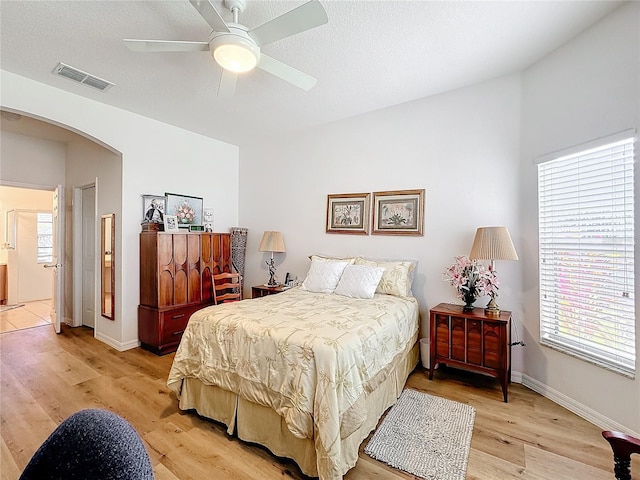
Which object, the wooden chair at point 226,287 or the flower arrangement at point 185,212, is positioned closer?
the wooden chair at point 226,287

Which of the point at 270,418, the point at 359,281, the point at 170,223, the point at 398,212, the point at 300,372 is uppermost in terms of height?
the point at 398,212

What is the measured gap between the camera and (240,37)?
193 centimetres

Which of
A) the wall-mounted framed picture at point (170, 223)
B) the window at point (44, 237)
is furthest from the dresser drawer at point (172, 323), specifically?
the window at point (44, 237)

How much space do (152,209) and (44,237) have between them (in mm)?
4723

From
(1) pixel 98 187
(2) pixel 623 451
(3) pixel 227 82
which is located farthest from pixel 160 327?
(2) pixel 623 451

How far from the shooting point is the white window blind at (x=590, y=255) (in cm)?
210

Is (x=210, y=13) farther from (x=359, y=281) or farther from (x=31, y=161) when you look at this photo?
(x=31, y=161)

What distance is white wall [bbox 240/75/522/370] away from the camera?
9.86 feet

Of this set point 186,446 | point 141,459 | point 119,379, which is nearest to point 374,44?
point 141,459

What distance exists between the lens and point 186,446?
6.63 feet

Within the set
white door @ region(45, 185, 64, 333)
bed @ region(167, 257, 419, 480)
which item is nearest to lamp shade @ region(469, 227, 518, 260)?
bed @ region(167, 257, 419, 480)

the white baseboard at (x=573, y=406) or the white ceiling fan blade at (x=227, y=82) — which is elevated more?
the white ceiling fan blade at (x=227, y=82)

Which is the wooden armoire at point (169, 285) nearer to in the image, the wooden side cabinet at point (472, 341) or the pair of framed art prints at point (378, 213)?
the pair of framed art prints at point (378, 213)

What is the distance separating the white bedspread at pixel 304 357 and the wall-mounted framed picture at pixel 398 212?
3.71 feet
